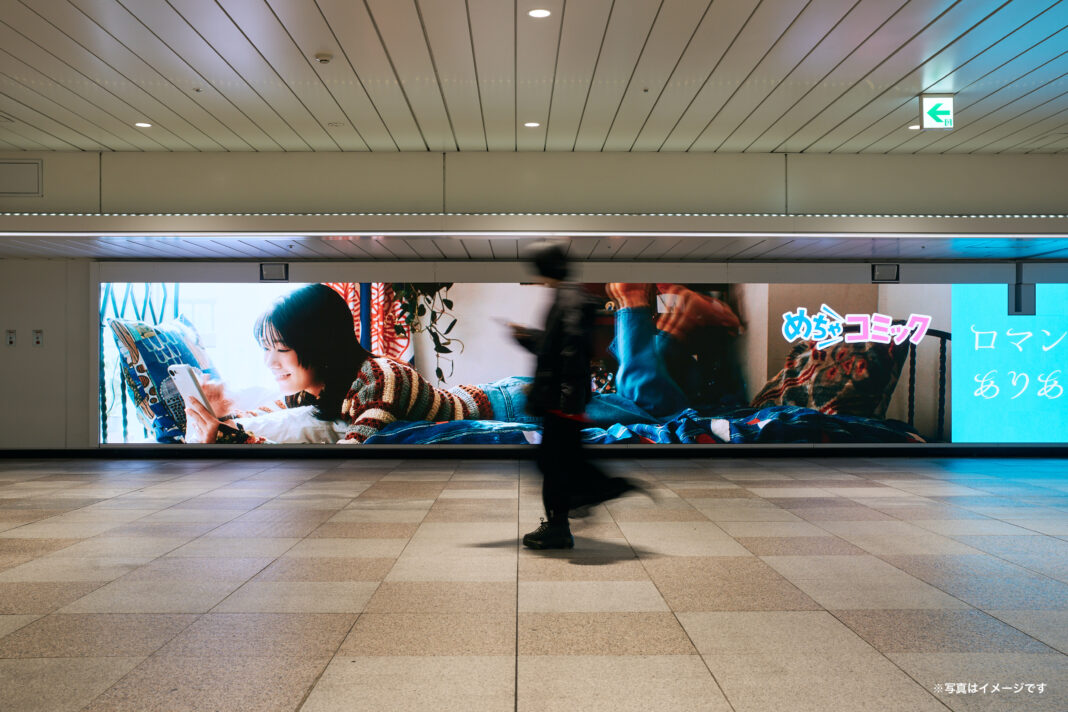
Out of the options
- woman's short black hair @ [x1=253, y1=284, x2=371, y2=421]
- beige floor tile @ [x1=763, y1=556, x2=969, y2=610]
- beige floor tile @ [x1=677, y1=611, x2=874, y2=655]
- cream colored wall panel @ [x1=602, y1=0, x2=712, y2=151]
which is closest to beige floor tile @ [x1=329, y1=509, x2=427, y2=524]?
beige floor tile @ [x1=763, y1=556, x2=969, y2=610]

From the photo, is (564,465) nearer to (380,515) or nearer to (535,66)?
(380,515)

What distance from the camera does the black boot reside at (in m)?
5.66

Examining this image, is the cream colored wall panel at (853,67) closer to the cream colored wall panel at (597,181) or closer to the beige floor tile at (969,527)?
the cream colored wall panel at (597,181)

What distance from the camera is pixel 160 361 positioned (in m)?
11.7

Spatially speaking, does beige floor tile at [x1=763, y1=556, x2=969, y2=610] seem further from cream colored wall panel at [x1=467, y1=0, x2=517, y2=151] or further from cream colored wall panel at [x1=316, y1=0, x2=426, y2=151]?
cream colored wall panel at [x1=316, y1=0, x2=426, y2=151]

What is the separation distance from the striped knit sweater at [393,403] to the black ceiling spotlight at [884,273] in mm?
6042

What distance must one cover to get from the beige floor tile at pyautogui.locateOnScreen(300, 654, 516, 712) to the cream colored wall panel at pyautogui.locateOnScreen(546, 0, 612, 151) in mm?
3977

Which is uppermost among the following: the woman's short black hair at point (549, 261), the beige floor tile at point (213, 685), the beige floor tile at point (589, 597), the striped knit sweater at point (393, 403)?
the woman's short black hair at point (549, 261)

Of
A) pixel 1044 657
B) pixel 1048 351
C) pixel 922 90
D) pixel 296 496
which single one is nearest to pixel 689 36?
pixel 922 90

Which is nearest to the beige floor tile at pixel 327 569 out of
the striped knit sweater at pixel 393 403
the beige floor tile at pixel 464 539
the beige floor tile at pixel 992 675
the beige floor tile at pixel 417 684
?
the beige floor tile at pixel 464 539

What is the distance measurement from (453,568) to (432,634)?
1.29 metres

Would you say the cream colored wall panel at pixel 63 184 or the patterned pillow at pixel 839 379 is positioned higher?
the cream colored wall panel at pixel 63 184

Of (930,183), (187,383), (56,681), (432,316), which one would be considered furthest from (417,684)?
(187,383)

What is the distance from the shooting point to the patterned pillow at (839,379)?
467 inches
